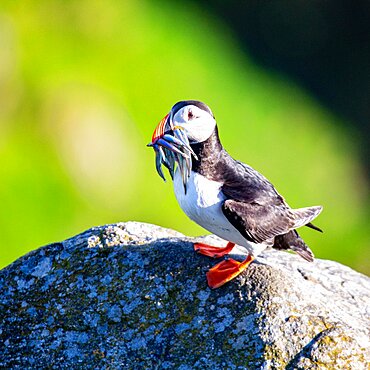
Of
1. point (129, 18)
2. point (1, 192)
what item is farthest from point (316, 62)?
point (1, 192)

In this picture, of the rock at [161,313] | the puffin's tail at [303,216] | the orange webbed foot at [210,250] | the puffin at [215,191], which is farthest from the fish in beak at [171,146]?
the puffin's tail at [303,216]

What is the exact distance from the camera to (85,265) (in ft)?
20.0

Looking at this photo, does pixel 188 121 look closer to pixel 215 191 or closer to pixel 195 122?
pixel 195 122

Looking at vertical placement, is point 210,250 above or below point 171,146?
below

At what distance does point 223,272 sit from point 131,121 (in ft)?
24.2

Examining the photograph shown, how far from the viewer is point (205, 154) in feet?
20.1

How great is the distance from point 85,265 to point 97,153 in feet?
19.9

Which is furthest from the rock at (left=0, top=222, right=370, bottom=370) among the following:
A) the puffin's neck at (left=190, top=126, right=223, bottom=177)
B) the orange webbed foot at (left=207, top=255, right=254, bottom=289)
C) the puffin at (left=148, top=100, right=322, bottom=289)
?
the puffin's neck at (left=190, top=126, right=223, bottom=177)

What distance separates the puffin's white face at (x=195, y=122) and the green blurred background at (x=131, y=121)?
5.76m

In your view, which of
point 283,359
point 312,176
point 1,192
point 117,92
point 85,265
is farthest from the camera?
point 312,176

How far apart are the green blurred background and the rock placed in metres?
5.21

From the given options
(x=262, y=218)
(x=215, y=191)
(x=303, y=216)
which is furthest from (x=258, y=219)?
(x=303, y=216)

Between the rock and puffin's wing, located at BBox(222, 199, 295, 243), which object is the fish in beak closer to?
puffin's wing, located at BBox(222, 199, 295, 243)

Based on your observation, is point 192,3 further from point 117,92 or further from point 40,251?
point 40,251
